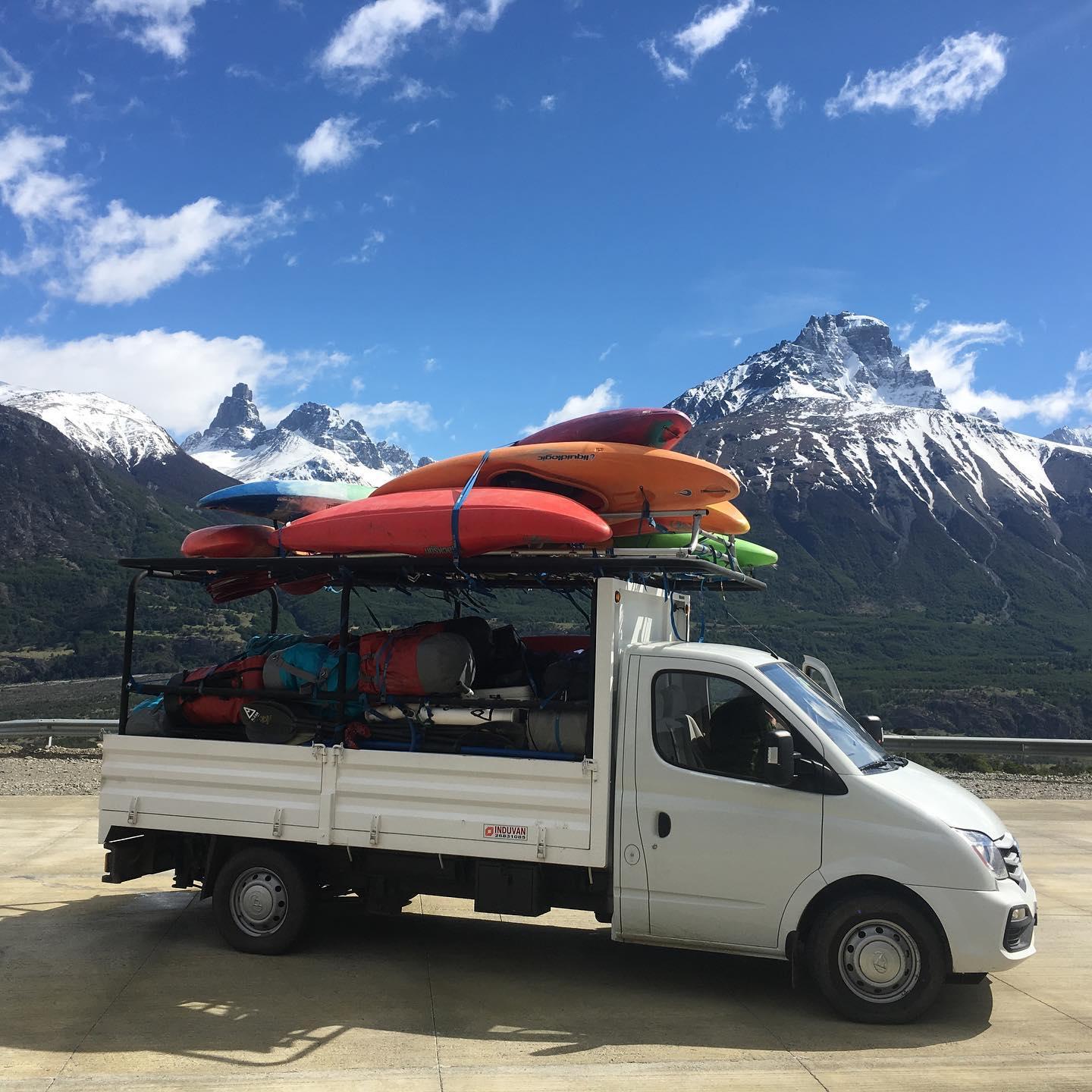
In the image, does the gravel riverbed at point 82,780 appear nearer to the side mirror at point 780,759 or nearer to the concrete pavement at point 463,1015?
the concrete pavement at point 463,1015

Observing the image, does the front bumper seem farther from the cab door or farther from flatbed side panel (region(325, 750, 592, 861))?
flatbed side panel (region(325, 750, 592, 861))

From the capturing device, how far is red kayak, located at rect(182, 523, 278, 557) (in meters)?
7.07

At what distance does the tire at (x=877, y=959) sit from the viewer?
551cm

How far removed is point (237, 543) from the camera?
7090 mm

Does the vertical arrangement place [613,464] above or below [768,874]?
above

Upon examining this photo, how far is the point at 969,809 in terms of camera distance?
591 centimetres

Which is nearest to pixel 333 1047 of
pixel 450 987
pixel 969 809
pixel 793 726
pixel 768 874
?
pixel 450 987

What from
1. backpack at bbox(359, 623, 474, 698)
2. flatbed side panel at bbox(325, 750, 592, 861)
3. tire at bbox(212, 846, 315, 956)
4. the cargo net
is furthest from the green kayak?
tire at bbox(212, 846, 315, 956)

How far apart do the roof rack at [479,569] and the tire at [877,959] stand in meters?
2.13

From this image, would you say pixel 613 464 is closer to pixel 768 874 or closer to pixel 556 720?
pixel 556 720

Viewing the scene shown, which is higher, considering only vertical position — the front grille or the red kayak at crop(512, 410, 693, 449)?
the red kayak at crop(512, 410, 693, 449)

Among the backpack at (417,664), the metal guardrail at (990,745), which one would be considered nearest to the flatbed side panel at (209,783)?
the backpack at (417,664)

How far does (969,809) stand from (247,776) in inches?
170

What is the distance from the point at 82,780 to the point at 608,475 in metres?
9.76
